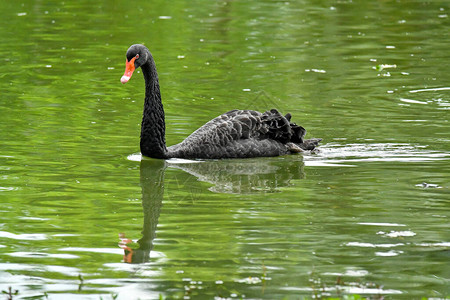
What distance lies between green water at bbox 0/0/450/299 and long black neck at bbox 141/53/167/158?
0.60ft

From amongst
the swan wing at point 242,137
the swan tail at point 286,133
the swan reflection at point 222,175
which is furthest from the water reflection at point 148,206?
the swan tail at point 286,133

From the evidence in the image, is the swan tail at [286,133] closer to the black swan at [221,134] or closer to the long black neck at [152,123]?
the black swan at [221,134]

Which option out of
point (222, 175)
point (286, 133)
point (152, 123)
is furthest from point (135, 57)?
point (286, 133)

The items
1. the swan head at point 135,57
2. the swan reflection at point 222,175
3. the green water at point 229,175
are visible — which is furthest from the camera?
the swan head at point 135,57

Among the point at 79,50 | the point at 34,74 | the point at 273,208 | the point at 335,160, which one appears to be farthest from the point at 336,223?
the point at 79,50

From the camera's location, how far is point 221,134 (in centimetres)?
886

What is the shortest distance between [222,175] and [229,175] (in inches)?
2.7

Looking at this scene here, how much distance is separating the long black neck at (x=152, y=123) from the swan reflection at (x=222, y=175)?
0.15 meters

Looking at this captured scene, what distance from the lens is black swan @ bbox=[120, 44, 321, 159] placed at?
347 inches

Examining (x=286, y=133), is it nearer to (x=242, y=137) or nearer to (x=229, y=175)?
(x=242, y=137)

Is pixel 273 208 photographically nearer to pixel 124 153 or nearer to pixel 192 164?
pixel 192 164

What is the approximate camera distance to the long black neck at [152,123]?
876 cm

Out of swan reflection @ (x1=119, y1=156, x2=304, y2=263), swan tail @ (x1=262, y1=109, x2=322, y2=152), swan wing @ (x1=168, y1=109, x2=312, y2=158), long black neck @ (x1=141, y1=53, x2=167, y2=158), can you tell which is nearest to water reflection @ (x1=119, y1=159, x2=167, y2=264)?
swan reflection @ (x1=119, y1=156, x2=304, y2=263)

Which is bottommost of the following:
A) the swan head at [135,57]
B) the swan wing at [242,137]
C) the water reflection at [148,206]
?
the water reflection at [148,206]
